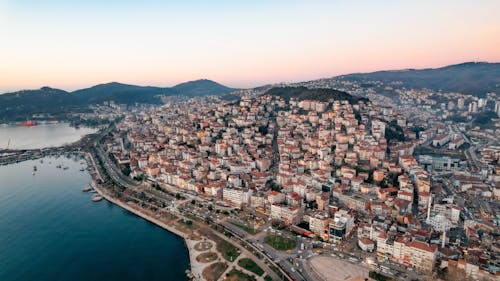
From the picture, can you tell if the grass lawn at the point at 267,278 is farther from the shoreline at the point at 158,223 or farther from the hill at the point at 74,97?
the hill at the point at 74,97

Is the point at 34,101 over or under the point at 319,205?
over

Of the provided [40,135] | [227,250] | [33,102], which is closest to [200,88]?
[33,102]

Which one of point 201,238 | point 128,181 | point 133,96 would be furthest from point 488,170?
point 133,96

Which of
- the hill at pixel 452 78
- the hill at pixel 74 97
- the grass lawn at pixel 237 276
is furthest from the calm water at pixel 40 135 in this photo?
the hill at pixel 452 78

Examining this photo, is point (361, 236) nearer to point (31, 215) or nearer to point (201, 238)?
point (201, 238)

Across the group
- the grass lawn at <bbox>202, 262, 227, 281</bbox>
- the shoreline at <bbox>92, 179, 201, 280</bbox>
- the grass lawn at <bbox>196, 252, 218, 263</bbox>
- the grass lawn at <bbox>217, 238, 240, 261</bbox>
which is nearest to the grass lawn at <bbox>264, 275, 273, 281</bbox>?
the grass lawn at <bbox>202, 262, 227, 281</bbox>

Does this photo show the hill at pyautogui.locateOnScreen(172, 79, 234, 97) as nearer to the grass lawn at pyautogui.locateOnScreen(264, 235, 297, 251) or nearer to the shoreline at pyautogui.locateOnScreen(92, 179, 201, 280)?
the shoreline at pyautogui.locateOnScreen(92, 179, 201, 280)
